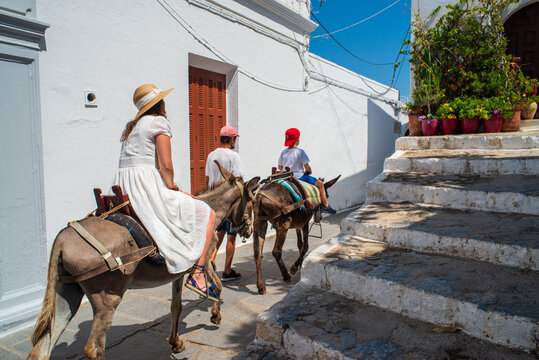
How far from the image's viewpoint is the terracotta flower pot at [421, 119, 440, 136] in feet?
21.2

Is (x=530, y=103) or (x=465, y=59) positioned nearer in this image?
(x=530, y=103)

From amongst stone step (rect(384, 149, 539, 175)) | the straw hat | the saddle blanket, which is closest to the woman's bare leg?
the straw hat

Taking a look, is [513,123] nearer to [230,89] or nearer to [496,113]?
[496,113]

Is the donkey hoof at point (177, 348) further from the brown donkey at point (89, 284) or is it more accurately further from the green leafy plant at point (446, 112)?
the green leafy plant at point (446, 112)

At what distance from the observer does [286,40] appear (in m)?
8.61

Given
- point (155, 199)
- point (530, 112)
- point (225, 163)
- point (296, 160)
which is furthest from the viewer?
point (530, 112)

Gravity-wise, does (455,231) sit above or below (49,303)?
above

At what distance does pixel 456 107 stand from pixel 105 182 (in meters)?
5.96

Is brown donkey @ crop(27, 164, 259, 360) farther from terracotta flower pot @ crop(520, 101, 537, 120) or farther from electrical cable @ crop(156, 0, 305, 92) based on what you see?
terracotta flower pot @ crop(520, 101, 537, 120)

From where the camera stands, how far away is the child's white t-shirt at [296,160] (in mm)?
5793

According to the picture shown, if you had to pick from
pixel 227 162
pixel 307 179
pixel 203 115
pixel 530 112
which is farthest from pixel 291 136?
pixel 530 112

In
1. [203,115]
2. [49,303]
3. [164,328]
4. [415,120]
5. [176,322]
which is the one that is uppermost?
[203,115]

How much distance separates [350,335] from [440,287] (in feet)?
2.36

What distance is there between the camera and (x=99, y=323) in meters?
2.45
